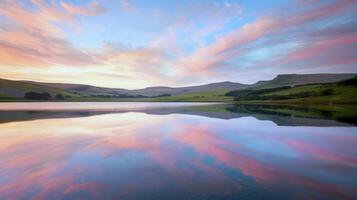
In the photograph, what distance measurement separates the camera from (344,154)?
44.4 feet

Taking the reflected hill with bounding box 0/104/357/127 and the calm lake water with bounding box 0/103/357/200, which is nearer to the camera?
the calm lake water with bounding box 0/103/357/200

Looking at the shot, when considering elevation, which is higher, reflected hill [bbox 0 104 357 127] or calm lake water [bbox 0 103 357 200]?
calm lake water [bbox 0 103 357 200]

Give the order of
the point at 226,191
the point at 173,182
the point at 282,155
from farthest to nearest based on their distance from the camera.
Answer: the point at 282,155 → the point at 173,182 → the point at 226,191

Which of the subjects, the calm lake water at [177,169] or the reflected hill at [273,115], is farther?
the reflected hill at [273,115]

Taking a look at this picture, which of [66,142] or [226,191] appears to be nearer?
[226,191]

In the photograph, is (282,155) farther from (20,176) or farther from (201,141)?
(20,176)

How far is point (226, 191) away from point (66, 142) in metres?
13.9

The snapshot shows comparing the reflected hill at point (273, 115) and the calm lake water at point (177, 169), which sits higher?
the calm lake water at point (177, 169)

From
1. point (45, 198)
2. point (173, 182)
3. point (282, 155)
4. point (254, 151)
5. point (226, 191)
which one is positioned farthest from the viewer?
point (254, 151)

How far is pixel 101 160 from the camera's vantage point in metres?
12.3

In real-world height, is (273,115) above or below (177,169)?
below

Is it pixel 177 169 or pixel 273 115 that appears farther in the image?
pixel 273 115

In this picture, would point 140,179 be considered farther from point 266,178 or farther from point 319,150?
point 319,150

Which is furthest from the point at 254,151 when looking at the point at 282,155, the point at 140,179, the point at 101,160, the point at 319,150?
the point at 101,160
